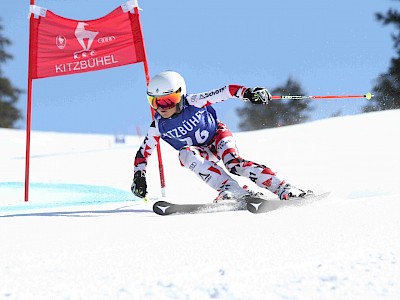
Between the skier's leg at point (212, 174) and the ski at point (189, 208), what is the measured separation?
0.51 feet

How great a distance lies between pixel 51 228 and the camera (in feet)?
10.5

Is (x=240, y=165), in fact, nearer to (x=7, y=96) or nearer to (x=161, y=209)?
(x=161, y=209)

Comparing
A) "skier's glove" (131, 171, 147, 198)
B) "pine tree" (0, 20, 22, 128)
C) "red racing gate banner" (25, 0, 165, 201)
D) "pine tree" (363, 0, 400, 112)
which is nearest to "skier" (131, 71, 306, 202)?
"skier's glove" (131, 171, 147, 198)

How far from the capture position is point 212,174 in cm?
413

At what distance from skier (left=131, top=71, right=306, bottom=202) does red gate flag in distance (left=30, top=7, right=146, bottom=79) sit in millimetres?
1737

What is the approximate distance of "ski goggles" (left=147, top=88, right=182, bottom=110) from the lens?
4270 millimetres

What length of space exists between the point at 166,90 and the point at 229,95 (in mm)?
516

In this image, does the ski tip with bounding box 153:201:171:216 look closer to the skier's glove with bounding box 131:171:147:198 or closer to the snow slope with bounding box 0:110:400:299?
the snow slope with bounding box 0:110:400:299

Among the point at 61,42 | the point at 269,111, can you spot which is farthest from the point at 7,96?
the point at 61,42

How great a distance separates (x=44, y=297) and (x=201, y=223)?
1.54 m

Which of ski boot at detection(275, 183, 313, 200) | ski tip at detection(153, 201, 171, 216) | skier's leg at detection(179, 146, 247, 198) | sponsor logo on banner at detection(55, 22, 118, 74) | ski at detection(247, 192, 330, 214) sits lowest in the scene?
ski tip at detection(153, 201, 171, 216)

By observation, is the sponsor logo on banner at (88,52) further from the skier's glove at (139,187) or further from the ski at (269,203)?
the ski at (269,203)

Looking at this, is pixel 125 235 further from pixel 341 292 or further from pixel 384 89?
pixel 384 89

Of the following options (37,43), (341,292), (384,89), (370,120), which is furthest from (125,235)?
(384,89)
